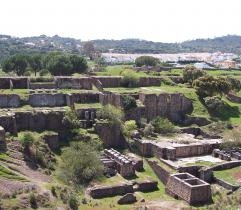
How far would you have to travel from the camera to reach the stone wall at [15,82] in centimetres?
5028

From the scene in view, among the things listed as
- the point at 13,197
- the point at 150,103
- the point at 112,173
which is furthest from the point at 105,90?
the point at 13,197

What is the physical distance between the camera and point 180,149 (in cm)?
4231

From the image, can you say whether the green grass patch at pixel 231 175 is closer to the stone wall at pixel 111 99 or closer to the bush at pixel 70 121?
the bush at pixel 70 121

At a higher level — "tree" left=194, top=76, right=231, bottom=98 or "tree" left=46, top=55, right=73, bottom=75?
"tree" left=46, top=55, right=73, bottom=75

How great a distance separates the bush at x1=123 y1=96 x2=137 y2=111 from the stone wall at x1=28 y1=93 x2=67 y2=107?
5749 mm

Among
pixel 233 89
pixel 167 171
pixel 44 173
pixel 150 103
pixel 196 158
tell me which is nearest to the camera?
pixel 44 173

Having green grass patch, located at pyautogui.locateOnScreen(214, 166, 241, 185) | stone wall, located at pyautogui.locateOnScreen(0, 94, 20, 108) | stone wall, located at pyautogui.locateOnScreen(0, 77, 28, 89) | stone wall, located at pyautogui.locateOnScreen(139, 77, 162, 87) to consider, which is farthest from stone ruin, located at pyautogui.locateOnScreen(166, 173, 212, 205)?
stone wall, located at pyautogui.locateOnScreen(139, 77, 162, 87)

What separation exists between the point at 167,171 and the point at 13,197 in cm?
1388

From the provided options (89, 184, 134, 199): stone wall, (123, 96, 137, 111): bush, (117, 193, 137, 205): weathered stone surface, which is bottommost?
(117, 193, 137, 205): weathered stone surface

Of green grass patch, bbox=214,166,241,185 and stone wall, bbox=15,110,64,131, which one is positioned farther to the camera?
stone wall, bbox=15,110,64,131

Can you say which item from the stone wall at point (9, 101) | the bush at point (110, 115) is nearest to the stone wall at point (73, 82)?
the stone wall at point (9, 101)

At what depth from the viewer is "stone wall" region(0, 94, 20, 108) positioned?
45.0 meters

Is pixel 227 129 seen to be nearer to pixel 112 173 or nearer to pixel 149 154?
pixel 149 154

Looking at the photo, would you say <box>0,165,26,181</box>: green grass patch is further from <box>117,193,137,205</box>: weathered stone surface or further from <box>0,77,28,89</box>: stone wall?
<box>0,77,28,89</box>: stone wall
